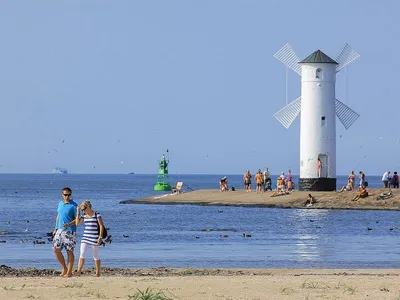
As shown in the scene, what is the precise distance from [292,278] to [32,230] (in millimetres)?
23803

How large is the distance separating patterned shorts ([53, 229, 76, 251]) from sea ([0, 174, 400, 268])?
6.05 meters

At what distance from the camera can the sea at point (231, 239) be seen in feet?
90.6

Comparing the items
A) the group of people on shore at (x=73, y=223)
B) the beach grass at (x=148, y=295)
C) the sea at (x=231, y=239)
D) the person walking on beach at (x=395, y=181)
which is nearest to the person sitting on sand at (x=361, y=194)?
the sea at (x=231, y=239)

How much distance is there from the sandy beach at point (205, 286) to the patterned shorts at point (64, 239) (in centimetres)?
60

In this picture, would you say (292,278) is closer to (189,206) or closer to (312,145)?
(312,145)

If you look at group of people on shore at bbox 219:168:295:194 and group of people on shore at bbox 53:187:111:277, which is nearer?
group of people on shore at bbox 53:187:111:277

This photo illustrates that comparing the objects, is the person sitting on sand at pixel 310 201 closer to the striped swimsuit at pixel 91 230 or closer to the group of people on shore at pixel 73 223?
the group of people on shore at pixel 73 223

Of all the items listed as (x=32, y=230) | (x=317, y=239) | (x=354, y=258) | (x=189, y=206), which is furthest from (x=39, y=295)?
(x=189, y=206)

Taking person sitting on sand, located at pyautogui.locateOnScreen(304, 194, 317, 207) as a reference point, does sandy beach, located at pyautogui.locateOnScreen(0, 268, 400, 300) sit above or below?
below

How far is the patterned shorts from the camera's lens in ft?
64.0

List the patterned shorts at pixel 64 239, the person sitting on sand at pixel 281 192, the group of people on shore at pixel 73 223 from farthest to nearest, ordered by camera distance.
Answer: the person sitting on sand at pixel 281 192, the patterned shorts at pixel 64 239, the group of people on shore at pixel 73 223

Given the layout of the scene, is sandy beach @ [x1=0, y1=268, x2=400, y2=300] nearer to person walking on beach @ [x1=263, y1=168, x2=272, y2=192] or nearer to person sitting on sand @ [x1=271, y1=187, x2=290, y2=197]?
person sitting on sand @ [x1=271, y1=187, x2=290, y2=197]

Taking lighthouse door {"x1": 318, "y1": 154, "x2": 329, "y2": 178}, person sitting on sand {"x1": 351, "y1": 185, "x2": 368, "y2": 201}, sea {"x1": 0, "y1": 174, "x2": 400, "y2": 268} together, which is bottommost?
sea {"x1": 0, "y1": 174, "x2": 400, "y2": 268}

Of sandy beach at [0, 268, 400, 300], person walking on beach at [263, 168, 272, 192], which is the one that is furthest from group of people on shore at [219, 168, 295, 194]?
sandy beach at [0, 268, 400, 300]
